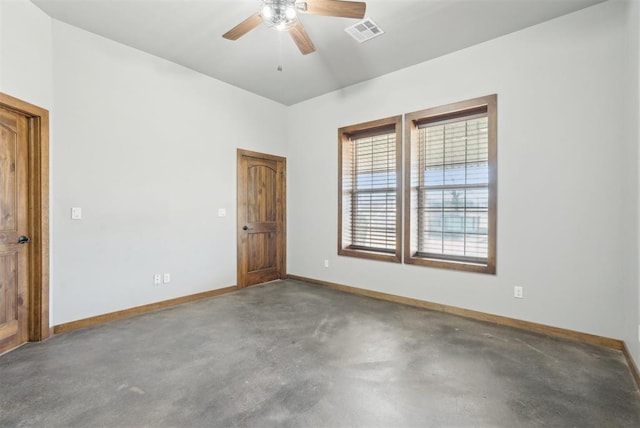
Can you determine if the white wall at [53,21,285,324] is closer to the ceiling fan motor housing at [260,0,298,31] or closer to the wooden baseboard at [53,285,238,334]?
the wooden baseboard at [53,285,238,334]

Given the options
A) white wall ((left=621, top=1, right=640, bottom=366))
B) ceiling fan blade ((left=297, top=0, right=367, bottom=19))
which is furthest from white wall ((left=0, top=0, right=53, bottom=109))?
white wall ((left=621, top=1, right=640, bottom=366))

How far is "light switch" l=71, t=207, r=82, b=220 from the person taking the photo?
3021 millimetres

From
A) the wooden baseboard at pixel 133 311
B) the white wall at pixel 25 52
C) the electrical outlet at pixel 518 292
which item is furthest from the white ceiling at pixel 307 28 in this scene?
the wooden baseboard at pixel 133 311

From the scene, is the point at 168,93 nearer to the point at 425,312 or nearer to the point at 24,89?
the point at 24,89

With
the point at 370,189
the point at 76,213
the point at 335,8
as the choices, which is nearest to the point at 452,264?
the point at 370,189

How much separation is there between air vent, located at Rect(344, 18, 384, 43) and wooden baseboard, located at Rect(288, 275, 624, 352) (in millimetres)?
3110

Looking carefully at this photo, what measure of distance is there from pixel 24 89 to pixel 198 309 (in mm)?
2699

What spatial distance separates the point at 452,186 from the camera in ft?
12.0

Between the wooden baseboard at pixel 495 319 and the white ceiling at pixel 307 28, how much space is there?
2980mm

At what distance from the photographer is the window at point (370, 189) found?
414 cm

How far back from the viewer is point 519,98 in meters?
3.09

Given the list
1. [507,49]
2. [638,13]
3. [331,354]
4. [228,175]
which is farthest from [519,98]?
[228,175]

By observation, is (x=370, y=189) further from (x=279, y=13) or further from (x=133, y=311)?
(x=133, y=311)

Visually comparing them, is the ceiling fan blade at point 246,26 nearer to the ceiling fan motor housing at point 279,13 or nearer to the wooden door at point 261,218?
the ceiling fan motor housing at point 279,13
